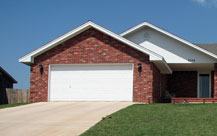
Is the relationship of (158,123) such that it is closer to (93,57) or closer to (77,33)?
(93,57)

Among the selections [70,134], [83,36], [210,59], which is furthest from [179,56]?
[70,134]

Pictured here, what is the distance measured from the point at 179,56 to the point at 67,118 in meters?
12.1

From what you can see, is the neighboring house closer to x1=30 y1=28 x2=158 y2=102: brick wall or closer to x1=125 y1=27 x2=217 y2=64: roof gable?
x1=30 y1=28 x2=158 y2=102: brick wall

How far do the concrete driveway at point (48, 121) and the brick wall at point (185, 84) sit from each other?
45.3 ft

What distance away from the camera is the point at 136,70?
19203mm

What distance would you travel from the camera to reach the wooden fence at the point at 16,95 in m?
25.0

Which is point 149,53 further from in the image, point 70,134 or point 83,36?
point 70,134

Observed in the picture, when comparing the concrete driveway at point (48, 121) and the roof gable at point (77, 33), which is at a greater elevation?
the roof gable at point (77, 33)

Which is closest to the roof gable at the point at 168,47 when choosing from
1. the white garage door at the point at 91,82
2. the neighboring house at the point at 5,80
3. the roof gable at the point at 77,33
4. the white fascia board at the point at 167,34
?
the white fascia board at the point at 167,34

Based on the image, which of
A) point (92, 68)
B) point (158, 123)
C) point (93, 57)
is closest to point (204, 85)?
point (92, 68)

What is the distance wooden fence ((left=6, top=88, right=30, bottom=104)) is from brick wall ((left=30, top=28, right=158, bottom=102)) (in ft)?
17.0

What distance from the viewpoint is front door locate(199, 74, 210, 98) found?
2802 cm

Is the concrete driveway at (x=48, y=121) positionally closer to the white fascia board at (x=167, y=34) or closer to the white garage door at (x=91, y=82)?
the white garage door at (x=91, y=82)

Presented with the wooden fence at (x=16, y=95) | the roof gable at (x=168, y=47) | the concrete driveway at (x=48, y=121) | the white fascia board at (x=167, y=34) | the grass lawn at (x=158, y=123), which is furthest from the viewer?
the wooden fence at (x=16, y=95)
